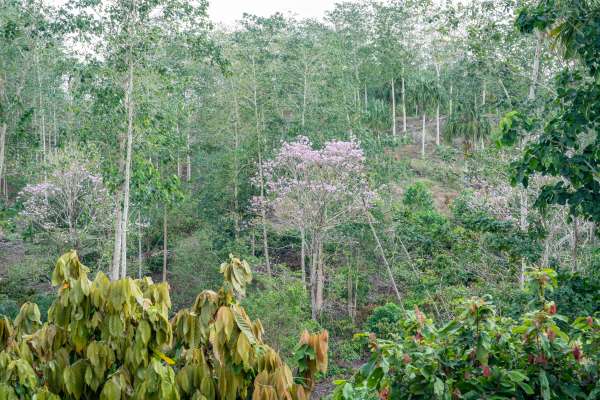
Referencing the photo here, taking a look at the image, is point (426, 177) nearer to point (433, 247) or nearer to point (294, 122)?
point (294, 122)

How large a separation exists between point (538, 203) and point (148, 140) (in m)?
8.82

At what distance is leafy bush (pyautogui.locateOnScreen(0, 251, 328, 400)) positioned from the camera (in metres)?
2.85

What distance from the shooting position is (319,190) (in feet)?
48.6

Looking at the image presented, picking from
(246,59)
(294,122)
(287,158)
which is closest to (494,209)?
(287,158)

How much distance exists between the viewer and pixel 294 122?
18219mm

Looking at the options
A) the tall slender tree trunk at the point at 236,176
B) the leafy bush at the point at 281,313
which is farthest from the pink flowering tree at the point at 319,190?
the tall slender tree trunk at the point at 236,176

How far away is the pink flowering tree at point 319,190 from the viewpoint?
585 inches

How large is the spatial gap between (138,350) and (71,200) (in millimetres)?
13451

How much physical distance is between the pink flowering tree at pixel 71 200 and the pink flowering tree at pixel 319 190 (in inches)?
169

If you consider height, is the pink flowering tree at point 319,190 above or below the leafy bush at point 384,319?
above

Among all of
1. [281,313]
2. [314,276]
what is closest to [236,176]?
[314,276]

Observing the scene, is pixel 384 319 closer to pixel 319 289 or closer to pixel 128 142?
pixel 319 289

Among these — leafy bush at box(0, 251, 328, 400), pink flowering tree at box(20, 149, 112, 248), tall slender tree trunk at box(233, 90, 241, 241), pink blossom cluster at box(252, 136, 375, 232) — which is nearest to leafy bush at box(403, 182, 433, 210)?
pink blossom cluster at box(252, 136, 375, 232)

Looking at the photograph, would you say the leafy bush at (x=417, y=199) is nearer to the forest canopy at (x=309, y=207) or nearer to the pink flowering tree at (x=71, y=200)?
the forest canopy at (x=309, y=207)
